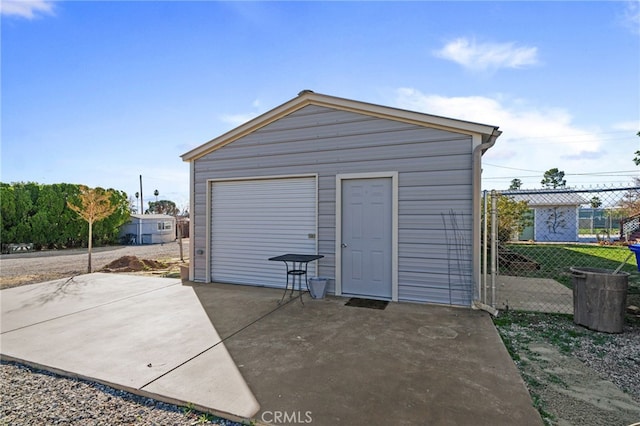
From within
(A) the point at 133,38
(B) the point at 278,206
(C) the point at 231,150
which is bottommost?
(B) the point at 278,206

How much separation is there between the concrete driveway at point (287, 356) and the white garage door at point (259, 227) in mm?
1174

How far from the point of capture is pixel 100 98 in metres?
7.90

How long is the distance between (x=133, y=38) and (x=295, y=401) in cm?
737

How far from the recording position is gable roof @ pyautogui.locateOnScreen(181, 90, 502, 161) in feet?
14.4

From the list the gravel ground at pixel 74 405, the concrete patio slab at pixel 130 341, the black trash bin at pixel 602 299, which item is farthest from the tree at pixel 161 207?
the black trash bin at pixel 602 299

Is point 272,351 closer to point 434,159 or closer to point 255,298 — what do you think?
point 255,298

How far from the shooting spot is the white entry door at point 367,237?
4.91 m

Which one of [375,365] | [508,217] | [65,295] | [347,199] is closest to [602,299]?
[375,365]

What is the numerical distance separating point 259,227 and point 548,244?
9.22m

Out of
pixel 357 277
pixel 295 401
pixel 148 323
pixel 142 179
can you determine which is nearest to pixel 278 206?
pixel 357 277

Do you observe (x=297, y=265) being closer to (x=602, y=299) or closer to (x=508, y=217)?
(x=602, y=299)

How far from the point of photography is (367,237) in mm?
5043

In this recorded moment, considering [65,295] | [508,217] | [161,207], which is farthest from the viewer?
[161,207]

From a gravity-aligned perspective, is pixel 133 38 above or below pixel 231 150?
above
